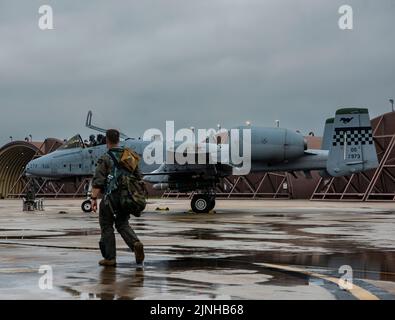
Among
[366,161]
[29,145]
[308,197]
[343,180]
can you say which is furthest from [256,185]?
[366,161]

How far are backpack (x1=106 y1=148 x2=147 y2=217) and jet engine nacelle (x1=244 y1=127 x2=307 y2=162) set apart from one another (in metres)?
17.0

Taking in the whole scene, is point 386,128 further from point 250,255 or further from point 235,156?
point 250,255

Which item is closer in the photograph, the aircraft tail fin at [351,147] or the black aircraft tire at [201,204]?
the black aircraft tire at [201,204]

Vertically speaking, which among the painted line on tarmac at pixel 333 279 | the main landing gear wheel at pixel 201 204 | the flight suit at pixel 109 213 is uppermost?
the flight suit at pixel 109 213

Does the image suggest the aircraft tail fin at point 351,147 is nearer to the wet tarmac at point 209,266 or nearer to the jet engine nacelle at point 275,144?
the jet engine nacelle at point 275,144

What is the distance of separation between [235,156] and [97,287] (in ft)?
65.1

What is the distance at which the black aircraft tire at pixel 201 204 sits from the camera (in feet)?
88.5

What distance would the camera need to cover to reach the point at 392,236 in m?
14.3

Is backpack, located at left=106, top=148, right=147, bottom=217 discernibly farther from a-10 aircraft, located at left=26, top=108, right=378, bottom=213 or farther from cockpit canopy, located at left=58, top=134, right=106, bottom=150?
cockpit canopy, located at left=58, top=134, right=106, bottom=150

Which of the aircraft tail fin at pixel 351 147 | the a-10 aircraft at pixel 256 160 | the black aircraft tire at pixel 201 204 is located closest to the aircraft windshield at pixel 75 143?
the a-10 aircraft at pixel 256 160

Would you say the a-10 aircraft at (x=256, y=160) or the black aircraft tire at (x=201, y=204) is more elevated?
the a-10 aircraft at (x=256, y=160)

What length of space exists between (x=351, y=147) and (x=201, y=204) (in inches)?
304

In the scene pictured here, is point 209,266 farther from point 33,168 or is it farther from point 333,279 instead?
point 33,168

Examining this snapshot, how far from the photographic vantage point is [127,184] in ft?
31.0
